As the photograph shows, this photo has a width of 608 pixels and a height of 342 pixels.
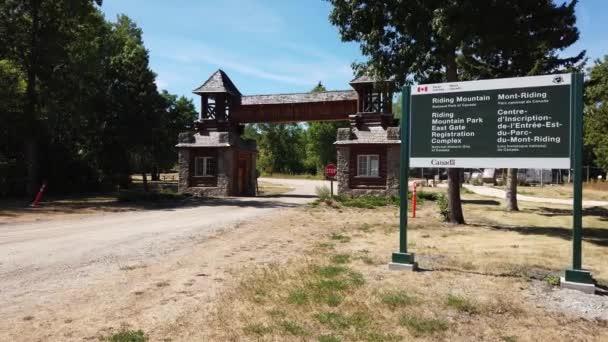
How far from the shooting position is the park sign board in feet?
22.1

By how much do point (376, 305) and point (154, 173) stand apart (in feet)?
163

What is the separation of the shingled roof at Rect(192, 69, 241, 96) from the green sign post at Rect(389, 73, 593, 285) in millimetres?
22362

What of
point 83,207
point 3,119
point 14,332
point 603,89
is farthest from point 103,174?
point 603,89

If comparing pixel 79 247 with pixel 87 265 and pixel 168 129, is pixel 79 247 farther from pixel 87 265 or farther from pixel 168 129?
pixel 168 129

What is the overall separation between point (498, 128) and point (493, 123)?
12 cm

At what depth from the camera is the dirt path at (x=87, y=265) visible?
503 centimetres

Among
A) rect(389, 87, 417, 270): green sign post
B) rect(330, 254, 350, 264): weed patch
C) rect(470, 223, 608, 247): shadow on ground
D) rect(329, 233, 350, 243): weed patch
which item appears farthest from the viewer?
rect(470, 223, 608, 247): shadow on ground

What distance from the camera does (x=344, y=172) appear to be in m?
25.4

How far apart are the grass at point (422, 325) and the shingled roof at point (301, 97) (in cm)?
2342

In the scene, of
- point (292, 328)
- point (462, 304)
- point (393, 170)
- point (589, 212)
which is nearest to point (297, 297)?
point (292, 328)

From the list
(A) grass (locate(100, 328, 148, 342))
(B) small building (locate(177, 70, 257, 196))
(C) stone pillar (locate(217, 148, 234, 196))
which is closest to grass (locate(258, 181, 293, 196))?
(B) small building (locate(177, 70, 257, 196))

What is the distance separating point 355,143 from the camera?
82.1ft

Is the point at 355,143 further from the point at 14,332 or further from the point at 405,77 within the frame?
the point at 14,332

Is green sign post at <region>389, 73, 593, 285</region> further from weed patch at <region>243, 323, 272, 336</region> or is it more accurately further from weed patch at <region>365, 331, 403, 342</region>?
weed patch at <region>243, 323, 272, 336</region>
